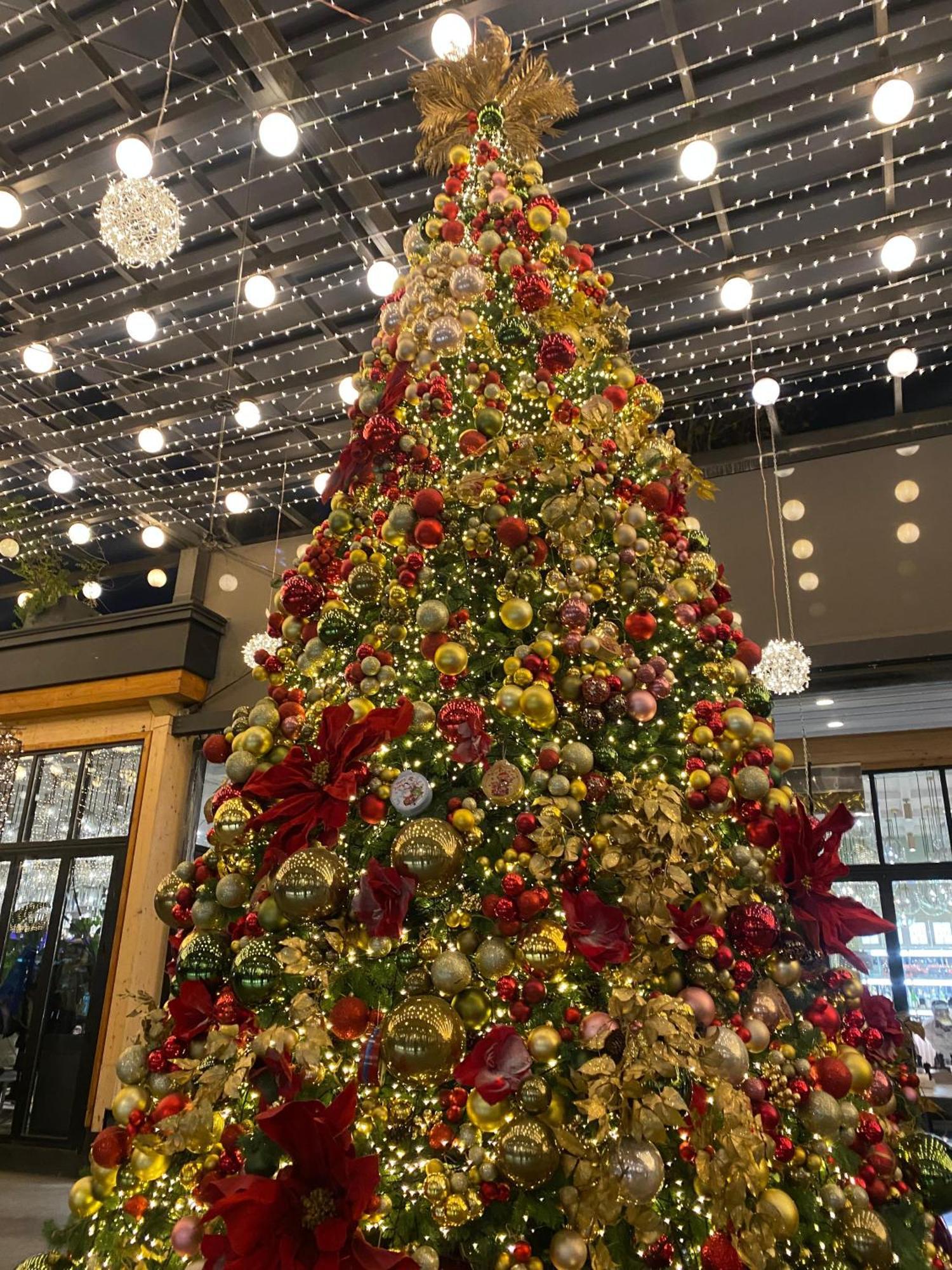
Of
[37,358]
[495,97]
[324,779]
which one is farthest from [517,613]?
[37,358]

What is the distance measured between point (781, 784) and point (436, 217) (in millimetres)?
1749

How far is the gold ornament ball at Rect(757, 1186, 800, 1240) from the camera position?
3.53 feet

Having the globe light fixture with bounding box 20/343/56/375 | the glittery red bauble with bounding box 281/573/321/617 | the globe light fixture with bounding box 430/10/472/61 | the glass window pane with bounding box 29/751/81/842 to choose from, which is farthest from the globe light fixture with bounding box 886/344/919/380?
the glass window pane with bounding box 29/751/81/842

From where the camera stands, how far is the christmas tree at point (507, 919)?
1.09 metres

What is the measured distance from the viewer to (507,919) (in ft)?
4.10

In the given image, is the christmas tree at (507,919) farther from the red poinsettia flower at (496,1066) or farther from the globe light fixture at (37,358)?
the globe light fixture at (37,358)

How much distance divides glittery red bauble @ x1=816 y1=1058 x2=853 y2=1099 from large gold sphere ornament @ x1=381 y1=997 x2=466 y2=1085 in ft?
2.06

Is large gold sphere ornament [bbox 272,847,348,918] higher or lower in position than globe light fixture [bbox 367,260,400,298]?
lower

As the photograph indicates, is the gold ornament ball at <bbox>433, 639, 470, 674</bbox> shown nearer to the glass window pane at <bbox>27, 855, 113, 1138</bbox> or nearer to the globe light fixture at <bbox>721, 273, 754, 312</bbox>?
the globe light fixture at <bbox>721, 273, 754, 312</bbox>

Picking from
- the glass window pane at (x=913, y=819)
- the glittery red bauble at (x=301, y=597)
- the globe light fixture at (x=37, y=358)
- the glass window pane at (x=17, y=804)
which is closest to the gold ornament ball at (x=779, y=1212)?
the glittery red bauble at (x=301, y=597)

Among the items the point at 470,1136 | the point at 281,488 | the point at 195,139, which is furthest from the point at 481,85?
the point at 281,488

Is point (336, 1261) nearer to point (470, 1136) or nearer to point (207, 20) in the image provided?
point (470, 1136)

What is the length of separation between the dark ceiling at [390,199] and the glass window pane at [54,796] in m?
2.31

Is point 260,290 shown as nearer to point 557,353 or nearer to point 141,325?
point 141,325
